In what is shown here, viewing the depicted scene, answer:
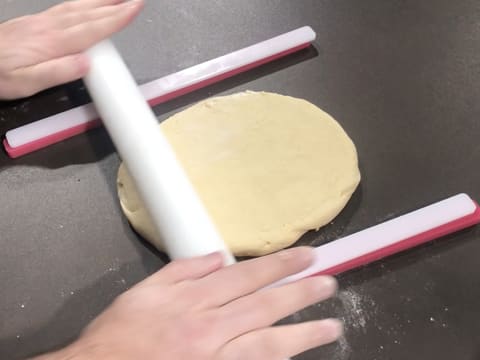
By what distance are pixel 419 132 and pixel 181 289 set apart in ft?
1.58

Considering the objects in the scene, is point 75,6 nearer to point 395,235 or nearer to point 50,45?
point 50,45

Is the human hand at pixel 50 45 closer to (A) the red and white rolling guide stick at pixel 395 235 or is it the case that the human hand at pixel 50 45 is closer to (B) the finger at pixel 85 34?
(B) the finger at pixel 85 34

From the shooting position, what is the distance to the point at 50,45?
946 mm

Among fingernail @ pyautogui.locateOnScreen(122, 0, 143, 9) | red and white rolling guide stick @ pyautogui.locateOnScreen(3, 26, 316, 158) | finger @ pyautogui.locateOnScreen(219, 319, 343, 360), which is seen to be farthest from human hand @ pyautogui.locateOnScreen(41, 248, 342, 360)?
fingernail @ pyautogui.locateOnScreen(122, 0, 143, 9)

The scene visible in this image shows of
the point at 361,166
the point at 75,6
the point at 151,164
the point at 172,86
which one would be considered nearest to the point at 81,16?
the point at 75,6

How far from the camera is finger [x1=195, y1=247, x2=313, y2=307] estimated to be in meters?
0.65

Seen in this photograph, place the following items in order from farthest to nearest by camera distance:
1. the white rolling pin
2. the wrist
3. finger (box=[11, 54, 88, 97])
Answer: finger (box=[11, 54, 88, 97]), the white rolling pin, the wrist

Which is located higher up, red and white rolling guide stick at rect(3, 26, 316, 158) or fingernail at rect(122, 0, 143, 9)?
fingernail at rect(122, 0, 143, 9)

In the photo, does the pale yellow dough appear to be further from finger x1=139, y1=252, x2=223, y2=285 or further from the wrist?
the wrist

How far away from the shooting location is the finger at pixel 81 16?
962 millimetres

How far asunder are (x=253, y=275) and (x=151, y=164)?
0.71 feet

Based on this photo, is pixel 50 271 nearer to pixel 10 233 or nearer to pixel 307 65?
pixel 10 233

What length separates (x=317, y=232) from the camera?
2.78 ft

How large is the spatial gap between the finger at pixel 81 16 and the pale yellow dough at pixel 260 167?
195 millimetres
